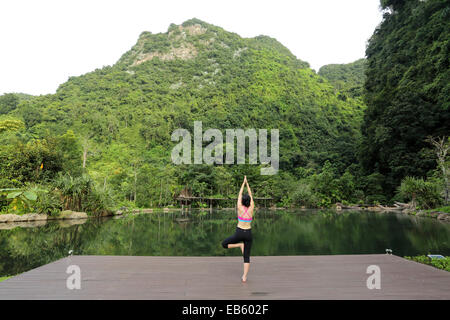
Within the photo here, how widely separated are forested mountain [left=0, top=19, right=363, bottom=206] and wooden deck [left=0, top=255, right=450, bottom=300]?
1407 cm

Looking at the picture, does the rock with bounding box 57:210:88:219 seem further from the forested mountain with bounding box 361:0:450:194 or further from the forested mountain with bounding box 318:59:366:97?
the forested mountain with bounding box 318:59:366:97

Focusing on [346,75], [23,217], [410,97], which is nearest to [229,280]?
[23,217]

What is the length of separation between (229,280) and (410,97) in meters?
27.0

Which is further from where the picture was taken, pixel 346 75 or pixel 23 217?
pixel 346 75

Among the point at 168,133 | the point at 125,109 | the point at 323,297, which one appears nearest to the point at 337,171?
the point at 168,133

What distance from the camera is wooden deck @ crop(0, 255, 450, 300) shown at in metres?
2.54

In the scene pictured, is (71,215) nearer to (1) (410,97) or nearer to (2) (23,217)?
(2) (23,217)

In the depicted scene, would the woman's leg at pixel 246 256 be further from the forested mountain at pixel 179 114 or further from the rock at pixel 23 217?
the forested mountain at pixel 179 114

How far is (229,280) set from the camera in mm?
3010

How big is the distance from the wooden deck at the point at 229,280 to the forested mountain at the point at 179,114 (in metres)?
14.1

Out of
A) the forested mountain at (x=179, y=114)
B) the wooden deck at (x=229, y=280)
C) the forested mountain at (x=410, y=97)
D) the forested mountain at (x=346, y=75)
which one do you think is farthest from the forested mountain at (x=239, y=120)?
the wooden deck at (x=229, y=280)

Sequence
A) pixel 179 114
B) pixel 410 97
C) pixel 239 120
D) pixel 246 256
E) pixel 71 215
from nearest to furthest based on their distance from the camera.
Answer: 1. pixel 246 256
2. pixel 71 215
3. pixel 410 97
4. pixel 239 120
5. pixel 179 114
